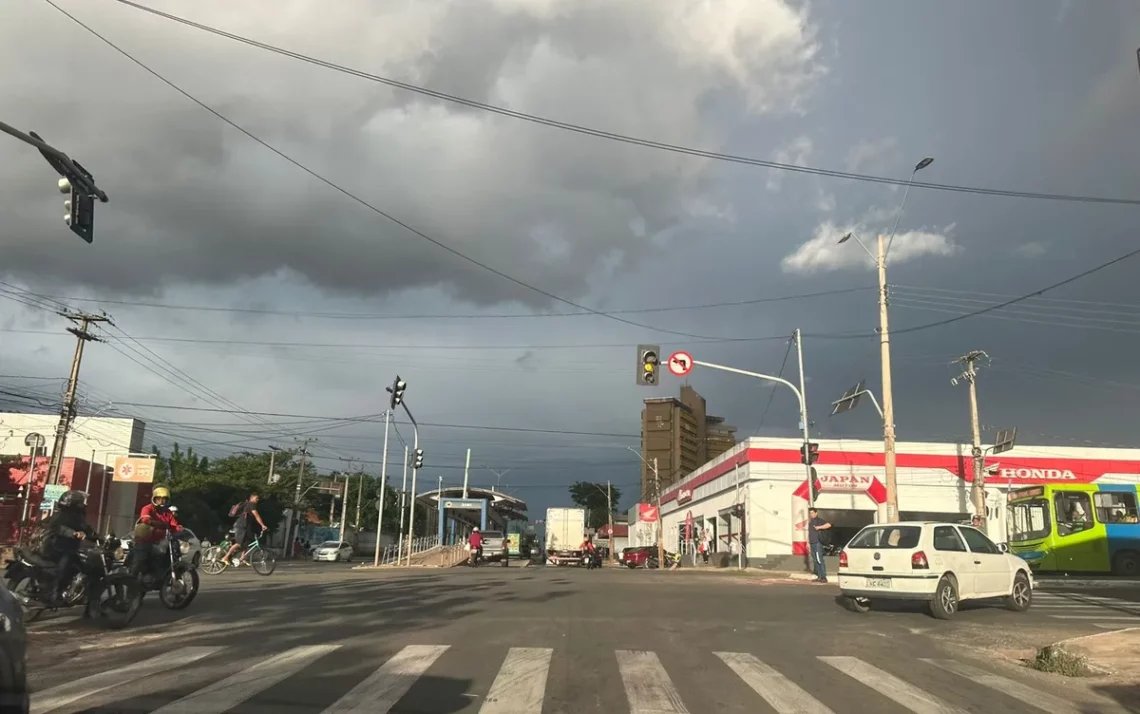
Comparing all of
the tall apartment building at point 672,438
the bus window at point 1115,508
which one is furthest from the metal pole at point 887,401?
the tall apartment building at point 672,438

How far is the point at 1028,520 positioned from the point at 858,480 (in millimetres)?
12699

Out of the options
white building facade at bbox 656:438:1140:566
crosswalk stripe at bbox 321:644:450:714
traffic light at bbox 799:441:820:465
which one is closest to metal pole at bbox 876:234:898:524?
traffic light at bbox 799:441:820:465

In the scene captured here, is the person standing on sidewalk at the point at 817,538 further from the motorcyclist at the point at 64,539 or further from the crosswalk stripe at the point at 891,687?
the motorcyclist at the point at 64,539

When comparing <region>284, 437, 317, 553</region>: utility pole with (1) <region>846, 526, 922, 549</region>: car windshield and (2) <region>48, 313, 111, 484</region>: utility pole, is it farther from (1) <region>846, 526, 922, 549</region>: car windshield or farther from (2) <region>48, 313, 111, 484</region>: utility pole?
(1) <region>846, 526, 922, 549</region>: car windshield

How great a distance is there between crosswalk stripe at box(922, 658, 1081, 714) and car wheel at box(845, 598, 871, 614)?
4821 mm

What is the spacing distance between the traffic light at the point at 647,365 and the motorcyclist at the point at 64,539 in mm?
14796

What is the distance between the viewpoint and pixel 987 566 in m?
13.4

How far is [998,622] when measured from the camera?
12328 millimetres

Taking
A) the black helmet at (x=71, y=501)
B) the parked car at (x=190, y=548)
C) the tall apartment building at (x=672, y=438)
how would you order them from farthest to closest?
1. the tall apartment building at (x=672, y=438)
2. the parked car at (x=190, y=548)
3. the black helmet at (x=71, y=501)

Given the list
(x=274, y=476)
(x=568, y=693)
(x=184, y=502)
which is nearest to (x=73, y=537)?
(x=568, y=693)

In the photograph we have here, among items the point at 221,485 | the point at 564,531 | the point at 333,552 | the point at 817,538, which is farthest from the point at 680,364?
the point at 221,485

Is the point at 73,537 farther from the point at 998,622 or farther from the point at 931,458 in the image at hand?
the point at 931,458

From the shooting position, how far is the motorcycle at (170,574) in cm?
1105

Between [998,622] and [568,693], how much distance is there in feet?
28.9
